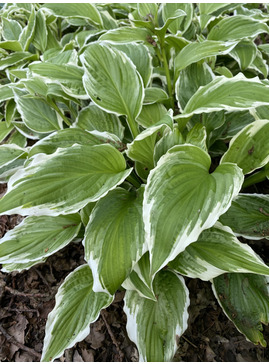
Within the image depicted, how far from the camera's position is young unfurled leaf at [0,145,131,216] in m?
0.82

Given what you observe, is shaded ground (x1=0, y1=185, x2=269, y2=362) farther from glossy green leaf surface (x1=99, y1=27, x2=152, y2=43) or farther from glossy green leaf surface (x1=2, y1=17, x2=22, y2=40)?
glossy green leaf surface (x1=2, y1=17, x2=22, y2=40)

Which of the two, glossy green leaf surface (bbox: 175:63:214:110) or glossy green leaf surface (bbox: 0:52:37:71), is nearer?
glossy green leaf surface (bbox: 175:63:214:110)

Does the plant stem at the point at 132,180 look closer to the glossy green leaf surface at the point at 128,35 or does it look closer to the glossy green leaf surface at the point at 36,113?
the glossy green leaf surface at the point at 36,113

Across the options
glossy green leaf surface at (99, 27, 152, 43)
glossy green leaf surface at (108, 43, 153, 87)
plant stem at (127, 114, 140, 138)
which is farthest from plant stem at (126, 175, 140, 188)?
glossy green leaf surface at (99, 27, 152, 43)

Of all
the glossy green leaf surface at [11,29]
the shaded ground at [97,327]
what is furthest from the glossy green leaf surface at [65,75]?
the glossy green leaf surface at [11,29]

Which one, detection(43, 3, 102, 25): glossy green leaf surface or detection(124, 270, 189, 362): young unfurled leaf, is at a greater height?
detection(43, 3, 102, 25): glossy green leaf surface

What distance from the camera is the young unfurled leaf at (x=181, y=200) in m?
0.73

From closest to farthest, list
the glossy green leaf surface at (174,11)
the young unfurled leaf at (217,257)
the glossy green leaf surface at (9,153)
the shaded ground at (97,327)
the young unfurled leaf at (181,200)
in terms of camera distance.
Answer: the young unfurled leaf at (181,200) < the young unfurled leaf at (217,257) < the shaded ground at (97,327) < the glossy green leaf surface at (9,153) < the glossy green leaf surface at (174,11)

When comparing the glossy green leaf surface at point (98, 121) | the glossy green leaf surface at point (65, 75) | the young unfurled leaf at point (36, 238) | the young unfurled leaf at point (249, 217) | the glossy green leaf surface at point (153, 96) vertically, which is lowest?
the young unfurled leaf at point (36, 238)

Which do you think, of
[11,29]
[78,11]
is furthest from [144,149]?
[11,29]

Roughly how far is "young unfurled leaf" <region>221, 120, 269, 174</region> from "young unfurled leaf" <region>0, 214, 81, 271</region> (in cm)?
59

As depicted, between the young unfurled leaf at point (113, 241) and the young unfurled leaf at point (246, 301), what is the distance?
35 centimetres

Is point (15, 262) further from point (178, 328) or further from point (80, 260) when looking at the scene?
point (178, 328)

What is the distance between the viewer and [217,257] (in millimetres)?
901
